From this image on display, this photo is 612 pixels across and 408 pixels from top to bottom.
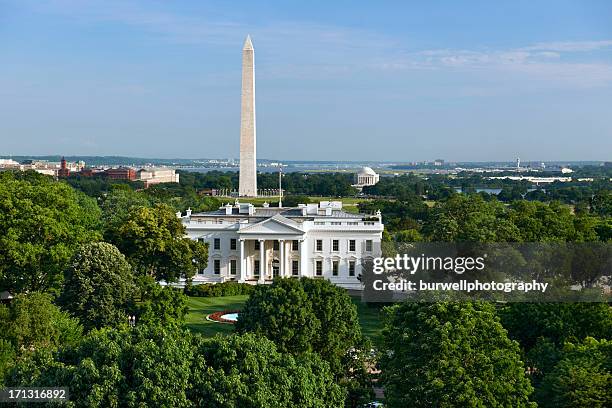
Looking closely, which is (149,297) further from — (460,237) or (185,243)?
(460,237)

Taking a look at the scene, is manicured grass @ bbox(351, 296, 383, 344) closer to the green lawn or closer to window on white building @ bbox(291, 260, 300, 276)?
the green lawn

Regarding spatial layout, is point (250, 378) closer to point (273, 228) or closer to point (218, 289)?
point (218, 289)

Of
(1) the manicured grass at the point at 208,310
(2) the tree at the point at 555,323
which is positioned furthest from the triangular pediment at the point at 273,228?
A: (2) the tree at the point at 555,323

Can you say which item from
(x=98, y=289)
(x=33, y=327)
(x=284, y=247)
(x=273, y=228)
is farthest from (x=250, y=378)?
(x=284, y=247)

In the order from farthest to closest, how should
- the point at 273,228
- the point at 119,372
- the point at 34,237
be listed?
1. the point at 273,228
2. the point at 34,237
3. the point at 119,372

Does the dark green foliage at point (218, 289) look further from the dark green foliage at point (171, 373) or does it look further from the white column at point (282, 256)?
the dark green foliage at point (171, 373)

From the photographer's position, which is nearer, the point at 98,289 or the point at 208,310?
the point at 98,289

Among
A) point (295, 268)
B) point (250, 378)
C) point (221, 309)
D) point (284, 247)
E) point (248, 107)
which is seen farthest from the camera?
point (248, 107)

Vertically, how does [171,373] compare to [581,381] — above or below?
above
